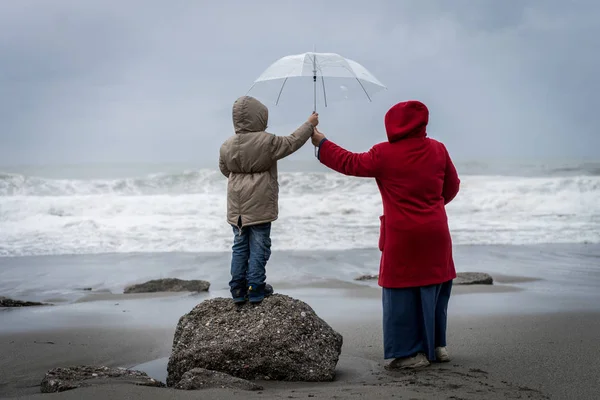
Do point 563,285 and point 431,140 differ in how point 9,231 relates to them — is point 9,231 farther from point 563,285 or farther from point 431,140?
point 431,140

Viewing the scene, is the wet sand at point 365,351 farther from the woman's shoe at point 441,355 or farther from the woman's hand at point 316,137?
the woman's hand at point 316,137

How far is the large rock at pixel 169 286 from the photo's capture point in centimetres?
913

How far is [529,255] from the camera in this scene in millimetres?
12570

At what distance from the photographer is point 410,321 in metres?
5.06

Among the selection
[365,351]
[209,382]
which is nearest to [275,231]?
[365,351]

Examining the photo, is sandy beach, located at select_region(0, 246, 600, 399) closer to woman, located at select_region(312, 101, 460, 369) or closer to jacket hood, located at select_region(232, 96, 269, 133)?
woman, located at select_region(312, 101, 460, 369)

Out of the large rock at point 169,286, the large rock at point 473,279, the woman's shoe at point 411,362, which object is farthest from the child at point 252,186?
the large rock at point 473,279

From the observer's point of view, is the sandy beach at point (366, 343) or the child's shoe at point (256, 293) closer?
the sandy beach at point (366, 343)

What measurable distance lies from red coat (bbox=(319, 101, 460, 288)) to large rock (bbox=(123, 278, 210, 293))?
4539 mm

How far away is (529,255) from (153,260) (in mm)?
6587

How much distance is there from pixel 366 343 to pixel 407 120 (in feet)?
6.74

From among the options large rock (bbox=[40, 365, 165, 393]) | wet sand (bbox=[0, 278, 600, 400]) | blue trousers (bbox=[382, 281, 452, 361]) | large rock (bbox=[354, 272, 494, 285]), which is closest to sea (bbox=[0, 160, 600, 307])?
large rock (bbox=[354, 272, 494, 285])

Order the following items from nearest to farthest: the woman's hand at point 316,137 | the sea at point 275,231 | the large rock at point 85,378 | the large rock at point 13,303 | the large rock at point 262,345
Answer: the large rock at point 85,378
the large rock at point 262,345
the woman's hand at point 316,137
the large rock at point 13,303
the sea at point 275,231

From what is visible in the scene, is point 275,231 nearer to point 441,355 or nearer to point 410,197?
point 441,355
